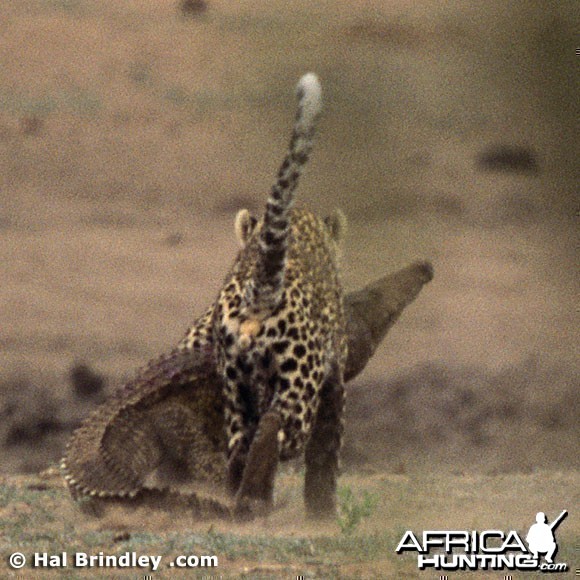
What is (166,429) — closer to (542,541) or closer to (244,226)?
(244,226)

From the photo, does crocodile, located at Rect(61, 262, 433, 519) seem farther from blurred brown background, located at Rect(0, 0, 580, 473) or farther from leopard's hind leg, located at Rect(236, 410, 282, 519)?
blurred brown background, located at Rect(0, 0, 580, 473)

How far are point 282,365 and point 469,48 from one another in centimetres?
672

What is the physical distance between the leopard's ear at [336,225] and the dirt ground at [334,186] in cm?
282

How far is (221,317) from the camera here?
555 centimetres

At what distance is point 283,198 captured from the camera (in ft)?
17.1

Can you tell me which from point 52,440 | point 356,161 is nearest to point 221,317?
point 52,440

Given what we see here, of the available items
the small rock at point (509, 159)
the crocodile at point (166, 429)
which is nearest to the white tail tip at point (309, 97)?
the crocodile at point (166, 429)

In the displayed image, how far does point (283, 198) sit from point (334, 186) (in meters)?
5.19

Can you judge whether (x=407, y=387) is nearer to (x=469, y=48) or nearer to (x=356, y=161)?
(x=356, y=161)

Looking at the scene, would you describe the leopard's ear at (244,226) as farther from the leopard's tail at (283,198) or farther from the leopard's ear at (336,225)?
the leopard's tail at (283,198)

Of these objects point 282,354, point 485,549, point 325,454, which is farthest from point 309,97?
point 485,549

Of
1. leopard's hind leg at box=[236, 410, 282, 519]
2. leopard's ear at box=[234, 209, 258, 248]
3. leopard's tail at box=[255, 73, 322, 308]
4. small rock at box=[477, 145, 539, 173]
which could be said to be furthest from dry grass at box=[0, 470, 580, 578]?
small rock at box=[477, 145, 539, 173]

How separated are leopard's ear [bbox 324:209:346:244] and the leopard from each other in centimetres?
31

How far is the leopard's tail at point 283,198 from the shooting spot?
498cm
